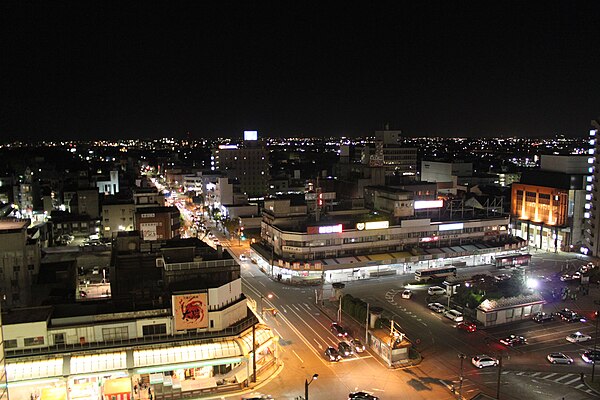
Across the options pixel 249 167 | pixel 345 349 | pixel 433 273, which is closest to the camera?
pixel 345 349

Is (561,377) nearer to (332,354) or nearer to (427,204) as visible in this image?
(332,354)

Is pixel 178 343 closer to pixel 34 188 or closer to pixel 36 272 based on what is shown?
pixel 36 272

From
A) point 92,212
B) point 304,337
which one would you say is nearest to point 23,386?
point 304,337

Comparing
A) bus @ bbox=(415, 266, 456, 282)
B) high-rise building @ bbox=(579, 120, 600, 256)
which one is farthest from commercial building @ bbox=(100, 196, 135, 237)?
high-rise building @ bbox=(579, 120, 600, 256)

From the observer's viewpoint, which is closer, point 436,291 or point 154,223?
point 436,291

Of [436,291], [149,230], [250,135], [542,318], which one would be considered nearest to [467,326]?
[542,318]

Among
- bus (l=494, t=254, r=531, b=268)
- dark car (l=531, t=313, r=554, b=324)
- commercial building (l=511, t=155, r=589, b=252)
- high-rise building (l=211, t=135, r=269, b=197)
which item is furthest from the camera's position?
high-rise building (l=211, t=135, r=269, b=197)

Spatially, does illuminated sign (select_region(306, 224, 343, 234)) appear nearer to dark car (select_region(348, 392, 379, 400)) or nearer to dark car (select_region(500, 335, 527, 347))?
dark car (select_region(500, 335, 527, 347))
